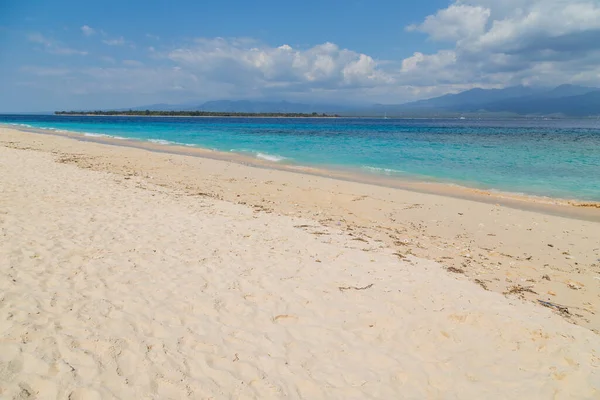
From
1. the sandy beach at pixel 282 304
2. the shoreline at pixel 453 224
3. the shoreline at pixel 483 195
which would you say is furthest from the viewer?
the shoreline at pixel 483 195

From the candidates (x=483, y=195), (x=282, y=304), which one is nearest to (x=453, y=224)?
(x=483, y=195)

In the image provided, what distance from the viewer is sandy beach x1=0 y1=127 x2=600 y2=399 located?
338cm

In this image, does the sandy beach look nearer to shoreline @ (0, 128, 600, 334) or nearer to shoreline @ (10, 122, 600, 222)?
shoreline @ (0, 128, 600, 334)

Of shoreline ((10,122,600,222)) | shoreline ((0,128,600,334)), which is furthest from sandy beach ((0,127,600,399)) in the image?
shoreline ((10,122,600,222))

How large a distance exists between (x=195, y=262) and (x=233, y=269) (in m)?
0.64

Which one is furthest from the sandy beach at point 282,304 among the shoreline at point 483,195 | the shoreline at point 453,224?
the shoreline at point 483,195

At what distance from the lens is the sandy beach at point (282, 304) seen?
11.1 feet

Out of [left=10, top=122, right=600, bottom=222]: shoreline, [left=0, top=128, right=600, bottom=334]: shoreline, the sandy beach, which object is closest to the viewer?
the sandy beach

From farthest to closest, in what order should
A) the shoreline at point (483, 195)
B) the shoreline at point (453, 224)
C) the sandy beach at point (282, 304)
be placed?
the shoreline at point (483, 195) < the shoreline at point (453, 224) < the sandy beach at point (282, 304)

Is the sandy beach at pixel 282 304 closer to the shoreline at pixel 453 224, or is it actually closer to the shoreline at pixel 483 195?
the shoreline at pixel 453 224

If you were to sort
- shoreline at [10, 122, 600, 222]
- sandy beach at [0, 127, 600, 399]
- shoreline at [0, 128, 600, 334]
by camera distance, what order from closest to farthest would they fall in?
sandy beach at [0, 127, 600, 399], shoreline at [0, 128, 600, 334], shoreline at [10, 122, 600, 222]

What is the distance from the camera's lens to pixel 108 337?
3.66m

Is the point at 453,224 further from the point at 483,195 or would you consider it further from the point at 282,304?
the point at 282,304

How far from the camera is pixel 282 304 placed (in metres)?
4.68
